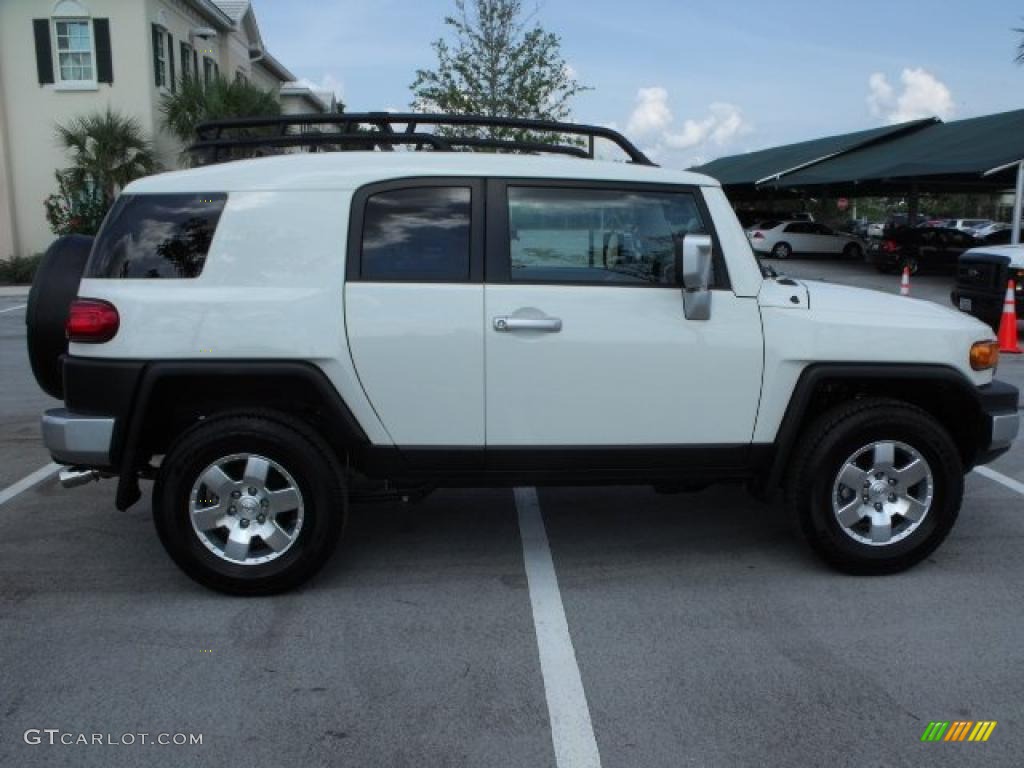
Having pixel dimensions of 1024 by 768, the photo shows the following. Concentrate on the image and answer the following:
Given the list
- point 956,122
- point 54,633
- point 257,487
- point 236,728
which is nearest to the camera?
point 236,728

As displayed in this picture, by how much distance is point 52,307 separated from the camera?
434cm

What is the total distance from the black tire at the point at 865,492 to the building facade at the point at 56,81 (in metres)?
22.5

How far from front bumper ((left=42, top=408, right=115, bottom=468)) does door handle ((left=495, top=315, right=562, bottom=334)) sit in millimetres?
1685

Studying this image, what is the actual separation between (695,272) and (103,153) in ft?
A: 70.5

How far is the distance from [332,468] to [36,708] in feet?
4.62

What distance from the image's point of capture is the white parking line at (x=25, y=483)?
5.65m

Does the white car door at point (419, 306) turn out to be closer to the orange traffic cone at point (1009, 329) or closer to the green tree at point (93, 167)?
the orange traffic cone at point (1009, 329)

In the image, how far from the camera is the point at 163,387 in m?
4.02

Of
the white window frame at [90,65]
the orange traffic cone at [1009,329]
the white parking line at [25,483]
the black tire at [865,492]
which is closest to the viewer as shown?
the black tire at [865,492]

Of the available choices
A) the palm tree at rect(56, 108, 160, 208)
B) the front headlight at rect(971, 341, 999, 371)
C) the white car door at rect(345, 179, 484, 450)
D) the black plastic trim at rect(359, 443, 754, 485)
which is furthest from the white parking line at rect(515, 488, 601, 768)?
the palm tree at rect(56, 108, 160, 208)

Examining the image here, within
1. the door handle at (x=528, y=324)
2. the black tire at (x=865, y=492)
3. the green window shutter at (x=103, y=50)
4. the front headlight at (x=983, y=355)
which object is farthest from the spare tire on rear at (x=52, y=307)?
the green window shutter at (x=103, y=50)

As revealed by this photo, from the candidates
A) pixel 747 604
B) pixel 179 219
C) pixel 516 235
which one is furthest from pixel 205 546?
pixel 747 604

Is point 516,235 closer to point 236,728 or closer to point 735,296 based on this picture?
point 735,296

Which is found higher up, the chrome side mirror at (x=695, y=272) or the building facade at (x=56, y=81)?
the building facade at (x=56, y=81)
